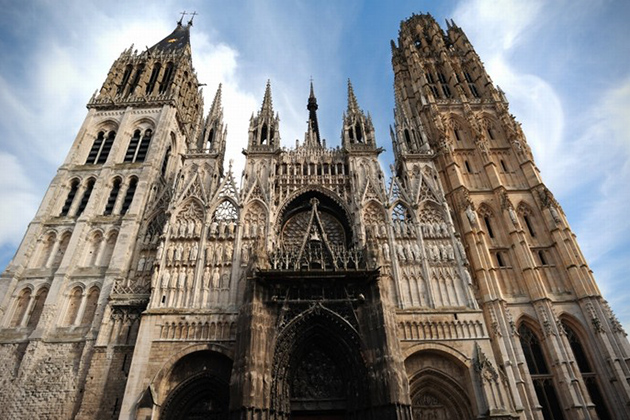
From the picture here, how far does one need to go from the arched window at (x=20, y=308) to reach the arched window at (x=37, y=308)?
36 centimetres

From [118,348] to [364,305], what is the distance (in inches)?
454

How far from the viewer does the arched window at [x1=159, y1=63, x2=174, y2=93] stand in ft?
99.4

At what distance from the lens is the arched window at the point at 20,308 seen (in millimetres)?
18797

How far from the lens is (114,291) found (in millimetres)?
18984

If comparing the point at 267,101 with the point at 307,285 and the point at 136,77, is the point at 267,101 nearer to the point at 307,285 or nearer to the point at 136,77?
the point at 136,77

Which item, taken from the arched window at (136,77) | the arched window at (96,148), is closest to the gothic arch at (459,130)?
the arched window at (96,148)

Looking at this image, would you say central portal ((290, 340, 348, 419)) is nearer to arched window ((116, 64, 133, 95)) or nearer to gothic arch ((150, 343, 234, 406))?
gothic arch ((150, 343, 234, 406))

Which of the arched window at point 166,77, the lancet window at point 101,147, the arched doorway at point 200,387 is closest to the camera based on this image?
the arched doorway at point 200,387

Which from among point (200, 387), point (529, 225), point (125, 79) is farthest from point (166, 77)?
point (529, 225)

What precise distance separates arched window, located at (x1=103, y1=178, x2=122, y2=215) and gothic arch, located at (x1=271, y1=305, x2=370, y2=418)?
14.6 m

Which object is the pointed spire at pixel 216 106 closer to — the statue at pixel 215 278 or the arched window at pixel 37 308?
the statue at pixel 215 278

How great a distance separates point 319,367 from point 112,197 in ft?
55.4

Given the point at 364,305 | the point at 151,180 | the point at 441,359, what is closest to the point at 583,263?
the point at 441,359

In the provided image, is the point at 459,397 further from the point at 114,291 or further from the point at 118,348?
the point at 114,291
